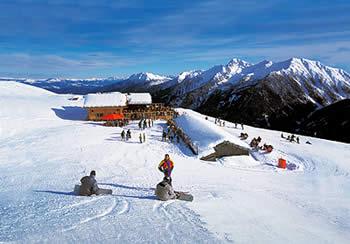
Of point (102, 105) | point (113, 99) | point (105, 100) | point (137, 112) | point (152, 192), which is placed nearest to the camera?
point (152, 192)

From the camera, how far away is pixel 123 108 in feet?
176

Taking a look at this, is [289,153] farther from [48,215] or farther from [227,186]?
[48,215]

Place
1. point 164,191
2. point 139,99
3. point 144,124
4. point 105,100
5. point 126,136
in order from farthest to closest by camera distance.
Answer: point 139,99
point 105,100
point 144,124
point 126,136
point 164,191

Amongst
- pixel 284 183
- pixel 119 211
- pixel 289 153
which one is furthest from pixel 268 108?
pixel 119 211

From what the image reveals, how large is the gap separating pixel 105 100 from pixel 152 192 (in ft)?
122

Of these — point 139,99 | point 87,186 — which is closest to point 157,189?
point 87,186

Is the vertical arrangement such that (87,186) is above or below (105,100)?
below

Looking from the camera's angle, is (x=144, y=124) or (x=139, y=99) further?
(x=139, y=99)

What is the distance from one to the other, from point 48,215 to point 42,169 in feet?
36.3

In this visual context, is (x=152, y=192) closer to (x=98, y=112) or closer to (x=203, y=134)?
(x=203, y=134)

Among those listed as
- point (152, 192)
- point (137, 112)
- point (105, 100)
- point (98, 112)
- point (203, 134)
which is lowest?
point (152, 192)

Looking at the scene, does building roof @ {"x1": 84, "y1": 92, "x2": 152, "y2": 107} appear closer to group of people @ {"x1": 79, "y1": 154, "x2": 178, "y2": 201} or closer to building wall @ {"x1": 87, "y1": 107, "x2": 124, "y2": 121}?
building wall @ {"x1": 87, "y1": 107, "x2": 124, "y2": 121}

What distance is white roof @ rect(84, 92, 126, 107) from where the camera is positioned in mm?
51656

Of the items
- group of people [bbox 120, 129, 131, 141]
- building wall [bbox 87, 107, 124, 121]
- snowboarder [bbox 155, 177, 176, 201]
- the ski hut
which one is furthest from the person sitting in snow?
building wall [bbox 87, 107, 124, 121]
